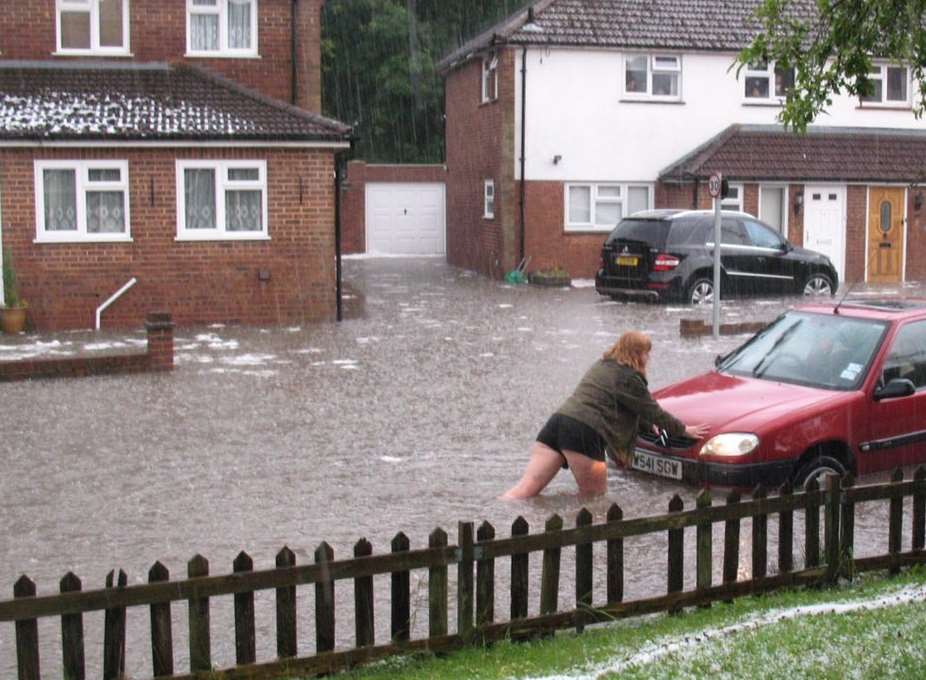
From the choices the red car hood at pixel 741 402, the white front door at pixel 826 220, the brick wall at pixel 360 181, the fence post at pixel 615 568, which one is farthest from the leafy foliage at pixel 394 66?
the fence post at pixel 615 568

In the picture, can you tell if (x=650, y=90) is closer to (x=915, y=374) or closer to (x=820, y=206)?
(x=820, y=206)

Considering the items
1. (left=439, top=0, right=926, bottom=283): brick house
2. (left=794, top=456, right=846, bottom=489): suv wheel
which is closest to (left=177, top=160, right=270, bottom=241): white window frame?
(left=439, top=0, right=926, bottom=283): brick house

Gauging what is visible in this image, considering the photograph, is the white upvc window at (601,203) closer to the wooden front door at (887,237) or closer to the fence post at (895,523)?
the wooden front door at (887,237)

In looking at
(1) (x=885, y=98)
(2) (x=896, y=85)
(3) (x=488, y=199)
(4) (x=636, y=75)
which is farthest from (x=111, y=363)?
(2) (x=896, y=85)

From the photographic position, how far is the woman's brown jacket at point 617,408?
10.1 metres

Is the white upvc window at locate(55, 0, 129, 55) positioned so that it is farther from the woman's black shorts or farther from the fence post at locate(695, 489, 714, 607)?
the fence post at locate(695, 489, 714, 607)

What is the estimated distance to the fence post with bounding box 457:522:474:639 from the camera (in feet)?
22.0

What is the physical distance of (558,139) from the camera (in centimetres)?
3222

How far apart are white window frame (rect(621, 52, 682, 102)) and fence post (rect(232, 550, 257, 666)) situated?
27.4 meters

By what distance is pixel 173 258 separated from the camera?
76.7ft

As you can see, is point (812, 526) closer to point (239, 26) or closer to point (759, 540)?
point (759, 540)

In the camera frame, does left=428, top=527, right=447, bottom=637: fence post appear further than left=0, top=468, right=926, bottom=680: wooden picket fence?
Yes

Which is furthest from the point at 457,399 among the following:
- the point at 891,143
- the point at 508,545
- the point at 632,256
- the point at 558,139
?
Result: the point at 891,143

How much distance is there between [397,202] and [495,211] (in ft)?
39.3
